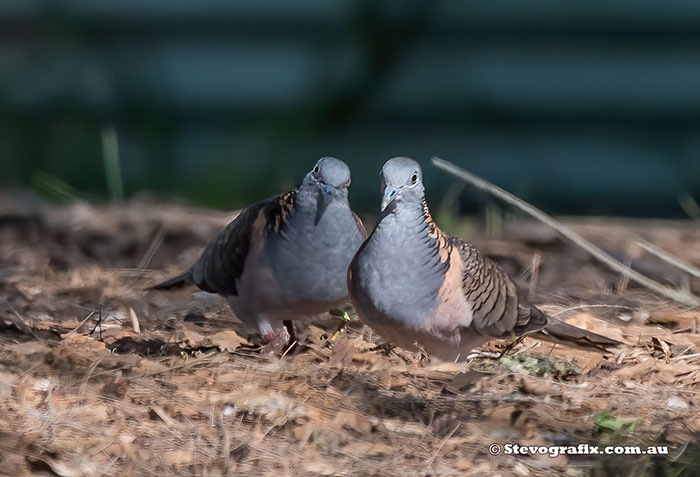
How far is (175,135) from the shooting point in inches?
262

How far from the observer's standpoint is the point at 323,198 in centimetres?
359

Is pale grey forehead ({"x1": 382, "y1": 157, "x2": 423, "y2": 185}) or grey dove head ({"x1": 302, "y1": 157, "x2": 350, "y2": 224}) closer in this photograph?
pale grey forehead ({"x1": 382, "y1": 157, "x2": 423, "y2": 185})

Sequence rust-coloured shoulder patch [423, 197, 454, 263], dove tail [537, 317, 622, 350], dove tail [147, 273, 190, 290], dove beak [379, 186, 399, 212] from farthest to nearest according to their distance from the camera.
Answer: dove tail [147, 273, 190, 290], dove tail [537, 317, 622, 350], rust-coloured shoulder patch [423, 197, 454, 263], dove beak [379, 186, 399, 212]

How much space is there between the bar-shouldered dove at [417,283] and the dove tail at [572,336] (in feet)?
0.75

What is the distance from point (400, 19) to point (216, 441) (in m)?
4.09

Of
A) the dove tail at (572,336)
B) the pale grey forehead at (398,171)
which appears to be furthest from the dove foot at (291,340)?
the dove tail at (572,336)

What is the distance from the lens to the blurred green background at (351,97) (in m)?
6.29

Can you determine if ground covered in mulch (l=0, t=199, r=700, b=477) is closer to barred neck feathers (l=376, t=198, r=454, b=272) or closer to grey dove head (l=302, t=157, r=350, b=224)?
barred neck feathers (l=376, t=198, r=454, b=272)

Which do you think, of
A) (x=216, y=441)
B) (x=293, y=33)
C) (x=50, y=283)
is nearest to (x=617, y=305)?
(x=216, y=441)

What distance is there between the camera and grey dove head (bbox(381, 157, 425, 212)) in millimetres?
3293

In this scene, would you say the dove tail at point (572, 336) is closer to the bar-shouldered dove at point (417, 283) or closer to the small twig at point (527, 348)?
the small twig at point (527, 348)

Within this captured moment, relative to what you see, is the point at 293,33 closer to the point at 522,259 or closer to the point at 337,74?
the point at 337,74

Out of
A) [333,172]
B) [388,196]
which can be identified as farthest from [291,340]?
[388,196]

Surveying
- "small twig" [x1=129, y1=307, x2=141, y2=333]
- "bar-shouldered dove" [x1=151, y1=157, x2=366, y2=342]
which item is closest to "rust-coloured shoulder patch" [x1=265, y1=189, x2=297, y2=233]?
"bar-shouldered dove" [x1=151, y1=157, x2=366, y2=342]
